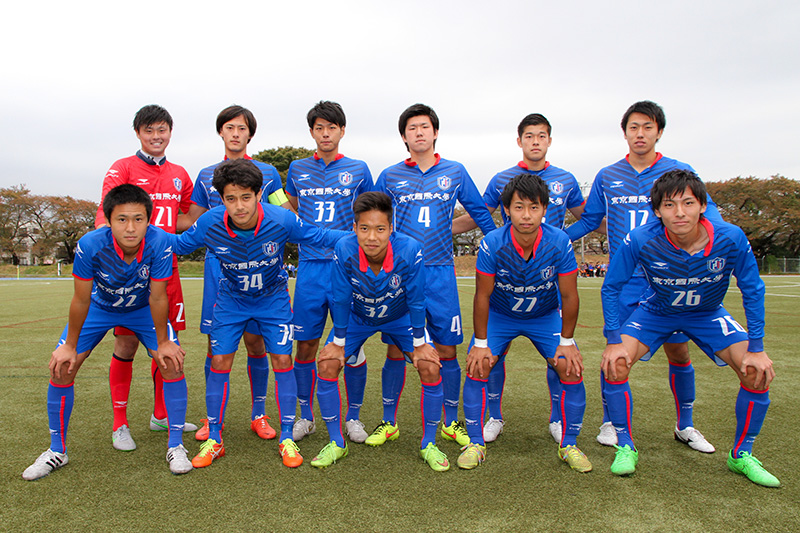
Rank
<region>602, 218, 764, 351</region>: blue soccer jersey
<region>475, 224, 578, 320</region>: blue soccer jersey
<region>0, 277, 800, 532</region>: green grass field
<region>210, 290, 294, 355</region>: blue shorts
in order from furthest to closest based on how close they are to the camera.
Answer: <region>210, 290, 294, 355</region>: blue shorts < <region>475, 224, 578, 320</region>: blue soccer jersey < <region>602, 218, 764, 351</region>: blue soccer jersey < <region>0, 277, 800, 532</region>: green grass field

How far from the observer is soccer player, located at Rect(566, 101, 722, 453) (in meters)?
3.90

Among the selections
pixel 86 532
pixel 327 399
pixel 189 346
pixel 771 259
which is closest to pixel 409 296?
pixel 327 399

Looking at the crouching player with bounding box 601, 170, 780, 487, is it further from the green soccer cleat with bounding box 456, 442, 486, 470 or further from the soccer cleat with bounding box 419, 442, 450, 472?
the soccer cleat with bounding box 419, 442, 450, 472

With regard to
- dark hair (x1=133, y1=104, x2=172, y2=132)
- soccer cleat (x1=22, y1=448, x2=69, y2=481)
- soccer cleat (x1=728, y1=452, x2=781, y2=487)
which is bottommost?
soccer cleat (x1=22, y1=448, x2=69, y2=481)

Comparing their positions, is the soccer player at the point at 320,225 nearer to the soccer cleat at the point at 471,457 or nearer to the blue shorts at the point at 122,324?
the soccer cleat at the point at 471,457

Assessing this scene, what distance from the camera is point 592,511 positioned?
9.06 feet

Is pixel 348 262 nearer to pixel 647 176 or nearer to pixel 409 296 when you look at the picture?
pixel 409 296

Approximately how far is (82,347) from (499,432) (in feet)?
10.7

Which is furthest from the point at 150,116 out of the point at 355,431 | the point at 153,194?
the point at 355,431

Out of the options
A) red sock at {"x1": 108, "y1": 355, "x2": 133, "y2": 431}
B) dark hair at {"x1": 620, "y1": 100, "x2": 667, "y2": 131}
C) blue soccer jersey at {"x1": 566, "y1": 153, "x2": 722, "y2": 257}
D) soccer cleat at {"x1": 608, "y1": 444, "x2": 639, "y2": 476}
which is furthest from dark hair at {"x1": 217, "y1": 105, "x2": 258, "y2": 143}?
soccer cleat at {"x1": 608, "y1": 444, "x2": 639, "y2": 476}

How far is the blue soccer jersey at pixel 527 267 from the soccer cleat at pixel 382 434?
1.39 meters

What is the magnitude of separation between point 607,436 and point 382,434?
5.84 ft

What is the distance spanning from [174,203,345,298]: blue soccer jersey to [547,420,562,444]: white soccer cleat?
7.67 ft

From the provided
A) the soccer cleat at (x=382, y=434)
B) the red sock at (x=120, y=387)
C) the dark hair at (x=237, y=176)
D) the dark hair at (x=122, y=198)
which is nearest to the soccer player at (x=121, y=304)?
the dark hair at (x=122, y=198)
